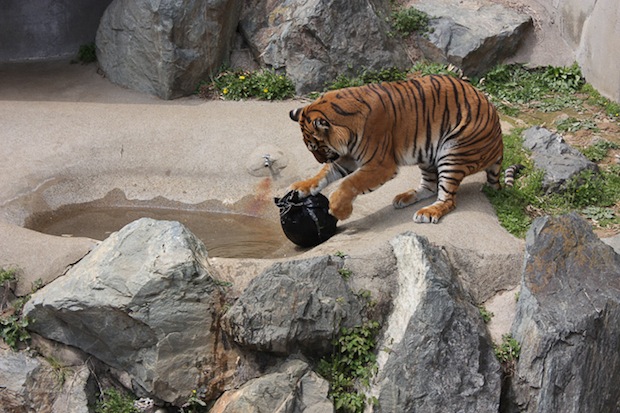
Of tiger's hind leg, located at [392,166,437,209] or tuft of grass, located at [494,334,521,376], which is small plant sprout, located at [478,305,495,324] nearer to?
tuft of grass, located at [494,334,521,376]

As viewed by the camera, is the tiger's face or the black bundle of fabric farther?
the black bundle of fabric

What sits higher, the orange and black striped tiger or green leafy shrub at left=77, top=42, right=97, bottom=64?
the orange and black striped tiger

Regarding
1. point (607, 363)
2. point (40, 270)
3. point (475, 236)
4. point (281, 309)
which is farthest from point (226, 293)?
point (607, 363)

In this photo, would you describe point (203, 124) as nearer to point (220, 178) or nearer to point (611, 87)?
point (220, 178)

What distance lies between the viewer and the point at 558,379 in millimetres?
5340

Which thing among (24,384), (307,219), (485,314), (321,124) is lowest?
(24,384)

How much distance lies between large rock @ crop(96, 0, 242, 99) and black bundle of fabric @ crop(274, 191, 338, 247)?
3579 mm

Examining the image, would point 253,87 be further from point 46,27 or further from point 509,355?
point 509,355

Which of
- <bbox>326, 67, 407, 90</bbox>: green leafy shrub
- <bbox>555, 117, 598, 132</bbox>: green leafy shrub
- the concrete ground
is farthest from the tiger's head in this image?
<bbox>555, 117, 598, 132</bbox>: green leafy shrub

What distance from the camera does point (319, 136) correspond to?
649 cm


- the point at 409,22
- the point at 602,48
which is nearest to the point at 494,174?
the point at 602,48

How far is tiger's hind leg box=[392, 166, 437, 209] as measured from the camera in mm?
7090

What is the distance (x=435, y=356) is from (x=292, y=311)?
0.99 metres

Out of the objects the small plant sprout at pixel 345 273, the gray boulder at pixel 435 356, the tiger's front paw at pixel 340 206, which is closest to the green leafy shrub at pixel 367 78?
the tiger's front paw at pixel 340 206
